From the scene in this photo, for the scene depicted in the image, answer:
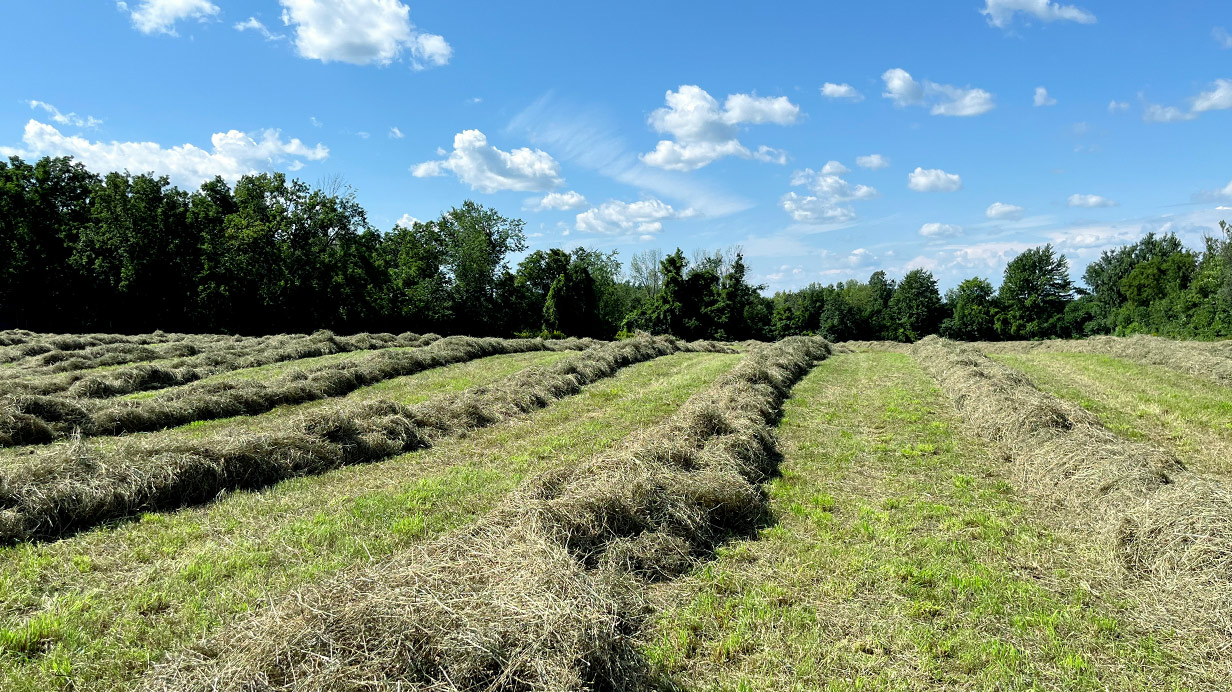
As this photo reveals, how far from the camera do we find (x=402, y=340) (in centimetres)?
2791

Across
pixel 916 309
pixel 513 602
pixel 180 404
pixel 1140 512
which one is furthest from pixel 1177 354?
pixel 916 309

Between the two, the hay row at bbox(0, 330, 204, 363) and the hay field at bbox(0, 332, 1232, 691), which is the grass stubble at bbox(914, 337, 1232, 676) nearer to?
the hay field at bbox(0, 332, 1232, 691)

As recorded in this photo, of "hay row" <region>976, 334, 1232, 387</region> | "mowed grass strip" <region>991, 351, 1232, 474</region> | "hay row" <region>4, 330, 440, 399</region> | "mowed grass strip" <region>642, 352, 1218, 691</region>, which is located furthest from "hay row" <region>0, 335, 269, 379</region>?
"hay row" <region>976, 334, 1232, 387</region>

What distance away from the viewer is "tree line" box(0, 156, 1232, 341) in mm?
38812

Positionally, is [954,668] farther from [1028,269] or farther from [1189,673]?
[1028,269]

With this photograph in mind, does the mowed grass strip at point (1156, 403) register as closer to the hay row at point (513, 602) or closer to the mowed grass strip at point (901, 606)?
the mowed grass strip at point (901, 606)

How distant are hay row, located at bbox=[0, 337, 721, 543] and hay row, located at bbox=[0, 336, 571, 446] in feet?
6.32

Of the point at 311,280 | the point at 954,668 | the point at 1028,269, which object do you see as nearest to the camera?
the point at 954,668

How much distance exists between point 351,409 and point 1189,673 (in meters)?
10.9

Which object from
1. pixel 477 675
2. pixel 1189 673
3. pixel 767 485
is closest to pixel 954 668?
pixel 1189 673

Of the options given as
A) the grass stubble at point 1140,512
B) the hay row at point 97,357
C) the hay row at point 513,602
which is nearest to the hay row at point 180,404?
the hay row at point 97,357

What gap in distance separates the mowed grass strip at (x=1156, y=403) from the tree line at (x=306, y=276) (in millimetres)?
22503

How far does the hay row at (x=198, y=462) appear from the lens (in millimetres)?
6004

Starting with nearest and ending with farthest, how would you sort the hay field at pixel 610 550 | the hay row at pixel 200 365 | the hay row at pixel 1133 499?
1. the hay field at pixel 610 550
2. the hay row at pixel 1133 499
3. the hay row at pixel 200 365
